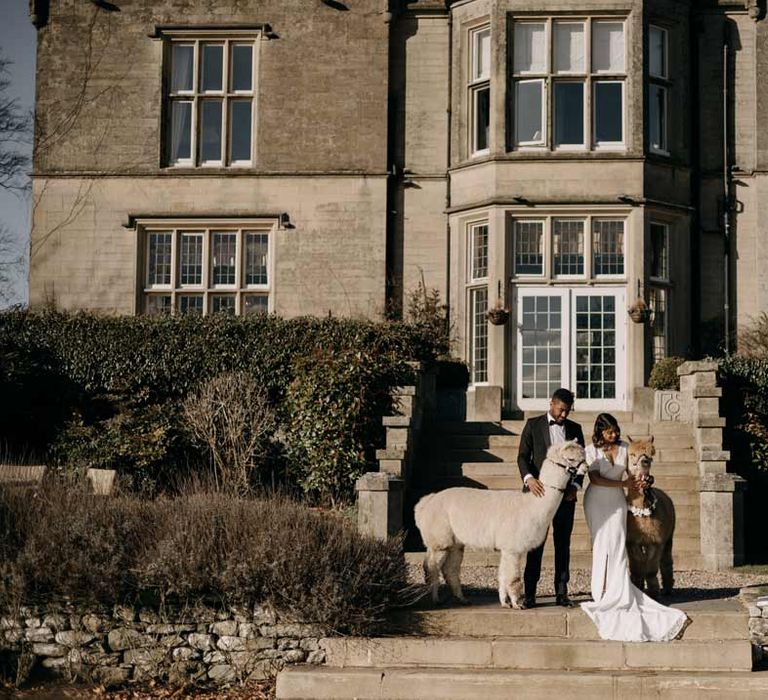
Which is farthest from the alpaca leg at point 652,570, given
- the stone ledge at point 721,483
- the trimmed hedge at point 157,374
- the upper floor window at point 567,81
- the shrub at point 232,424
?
the upper floor window at point 567,81

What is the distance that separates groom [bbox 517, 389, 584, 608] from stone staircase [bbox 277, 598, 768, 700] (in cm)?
27

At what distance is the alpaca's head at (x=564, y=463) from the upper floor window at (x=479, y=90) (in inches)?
456

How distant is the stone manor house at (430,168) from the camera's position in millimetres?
20172

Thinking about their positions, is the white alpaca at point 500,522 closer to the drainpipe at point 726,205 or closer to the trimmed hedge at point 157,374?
the trimmed hedge at point 157,374

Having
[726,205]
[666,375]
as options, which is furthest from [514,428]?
[726,205]

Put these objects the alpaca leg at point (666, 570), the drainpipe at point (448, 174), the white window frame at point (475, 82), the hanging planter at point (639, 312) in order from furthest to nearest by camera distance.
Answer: the drainpipe at point (448, 174)
the white window frame at point (475, 82)
the hanging planter at point (639, 312)
the alpaca leg at point (666, 570)

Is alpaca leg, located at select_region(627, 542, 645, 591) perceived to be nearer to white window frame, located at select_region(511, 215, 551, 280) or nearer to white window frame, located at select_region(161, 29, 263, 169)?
white window frame, located at select_region(511, 215, 551, 280)

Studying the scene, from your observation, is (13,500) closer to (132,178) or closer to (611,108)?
(132,178)

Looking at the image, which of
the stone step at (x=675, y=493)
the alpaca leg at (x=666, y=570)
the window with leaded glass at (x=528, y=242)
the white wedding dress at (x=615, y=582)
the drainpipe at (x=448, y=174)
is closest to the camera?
the white wedding dress at (x=615, y=582)

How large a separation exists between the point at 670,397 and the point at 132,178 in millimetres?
10495

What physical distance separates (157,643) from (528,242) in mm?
11805

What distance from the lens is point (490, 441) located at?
17.1 metres

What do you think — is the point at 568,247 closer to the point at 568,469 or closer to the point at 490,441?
the point at 490,441

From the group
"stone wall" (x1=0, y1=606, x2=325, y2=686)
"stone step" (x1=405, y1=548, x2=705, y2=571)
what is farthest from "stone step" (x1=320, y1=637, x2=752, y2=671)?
"stone step" (x1=405, y1=548, x2=705, y2=571)
